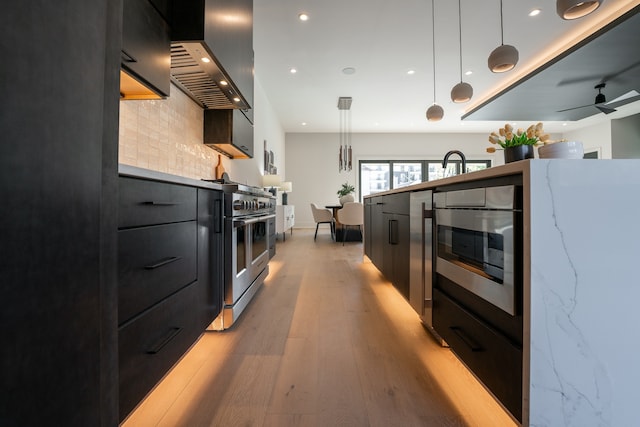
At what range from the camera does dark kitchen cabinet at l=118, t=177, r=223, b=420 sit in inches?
31.2

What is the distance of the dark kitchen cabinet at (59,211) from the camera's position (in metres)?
0.32

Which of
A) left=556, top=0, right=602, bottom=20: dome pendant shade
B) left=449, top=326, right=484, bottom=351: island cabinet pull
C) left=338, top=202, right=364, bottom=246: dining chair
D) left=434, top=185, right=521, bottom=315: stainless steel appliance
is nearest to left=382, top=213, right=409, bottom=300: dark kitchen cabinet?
left=434, top=185, right=521, bottom=315: stainless steel appliance

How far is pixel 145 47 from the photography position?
1.21 m

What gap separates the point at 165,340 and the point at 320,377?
62 cm

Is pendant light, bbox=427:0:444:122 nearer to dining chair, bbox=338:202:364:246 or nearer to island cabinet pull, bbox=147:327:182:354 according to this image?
dining chair, bbox=338:202:364:246

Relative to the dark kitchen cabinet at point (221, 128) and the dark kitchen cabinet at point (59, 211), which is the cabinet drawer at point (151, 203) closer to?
the dark kitchen cabinet at point (59, 211)

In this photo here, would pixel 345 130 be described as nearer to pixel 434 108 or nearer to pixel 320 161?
pixel 320 161

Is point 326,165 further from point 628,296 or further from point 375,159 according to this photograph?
point 628,296

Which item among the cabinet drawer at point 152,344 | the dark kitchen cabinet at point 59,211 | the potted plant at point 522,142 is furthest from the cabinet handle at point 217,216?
Answer: the potted plant at point 522,142

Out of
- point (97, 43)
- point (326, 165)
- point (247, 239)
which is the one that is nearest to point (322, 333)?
point (247, 239)

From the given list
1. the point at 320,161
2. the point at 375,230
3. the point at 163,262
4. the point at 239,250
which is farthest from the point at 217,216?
the point at 320,161

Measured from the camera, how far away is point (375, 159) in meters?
9.11

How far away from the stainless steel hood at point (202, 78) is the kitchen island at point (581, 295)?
5.42 feet

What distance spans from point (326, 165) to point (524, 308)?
8346 mm
